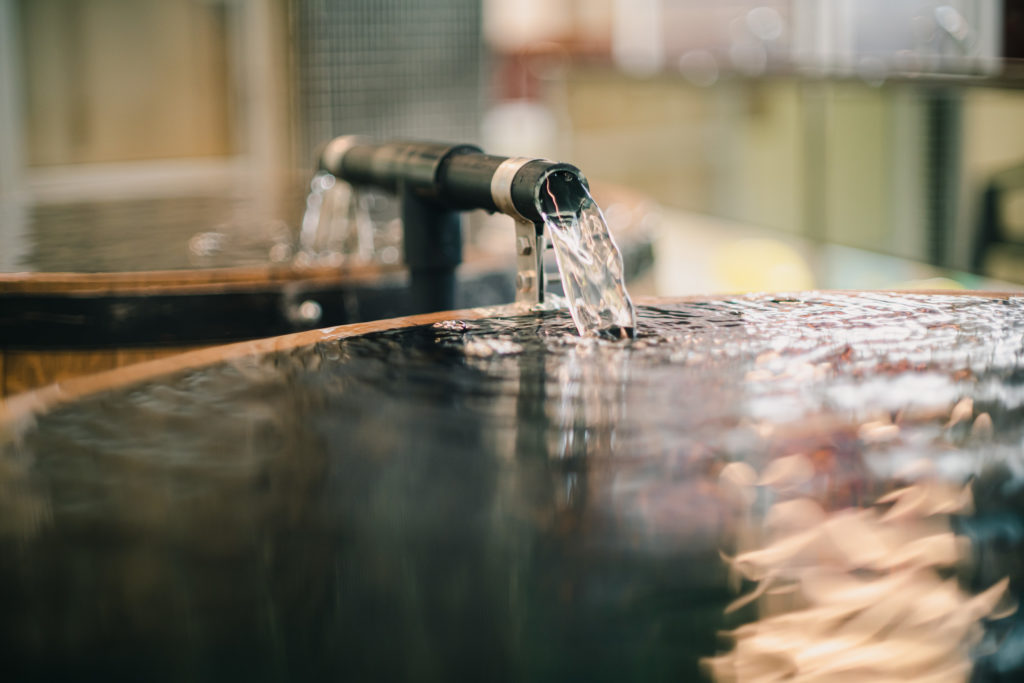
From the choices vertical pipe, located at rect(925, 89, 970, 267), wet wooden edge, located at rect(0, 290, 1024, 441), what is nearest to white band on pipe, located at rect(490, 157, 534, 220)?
wet wooden edge, located at rect(0, 290, 1024, 441)

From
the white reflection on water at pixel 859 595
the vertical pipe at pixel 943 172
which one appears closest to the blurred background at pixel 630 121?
the vertical pipe at pixel 943 172

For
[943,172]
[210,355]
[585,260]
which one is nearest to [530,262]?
[585,260]

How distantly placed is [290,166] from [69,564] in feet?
14.8

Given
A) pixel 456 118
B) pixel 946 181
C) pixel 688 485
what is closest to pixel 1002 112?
pixel 946 181

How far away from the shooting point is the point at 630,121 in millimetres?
6590

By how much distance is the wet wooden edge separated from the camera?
2.56 ft

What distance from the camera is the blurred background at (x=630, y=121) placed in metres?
3.73

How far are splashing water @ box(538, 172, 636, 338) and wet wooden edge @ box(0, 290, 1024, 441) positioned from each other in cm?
9

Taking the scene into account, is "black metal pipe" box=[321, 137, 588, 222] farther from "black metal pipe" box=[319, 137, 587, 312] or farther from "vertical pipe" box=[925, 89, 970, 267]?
"vertical pipe" box=[925, 89, 970, 267]

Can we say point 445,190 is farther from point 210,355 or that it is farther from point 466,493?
point 466,493

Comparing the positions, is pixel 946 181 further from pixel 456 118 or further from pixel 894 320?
pixel 894 320

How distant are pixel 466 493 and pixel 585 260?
0.42 m

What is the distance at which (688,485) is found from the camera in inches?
25.2

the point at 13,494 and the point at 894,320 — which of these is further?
the point at 894,320
